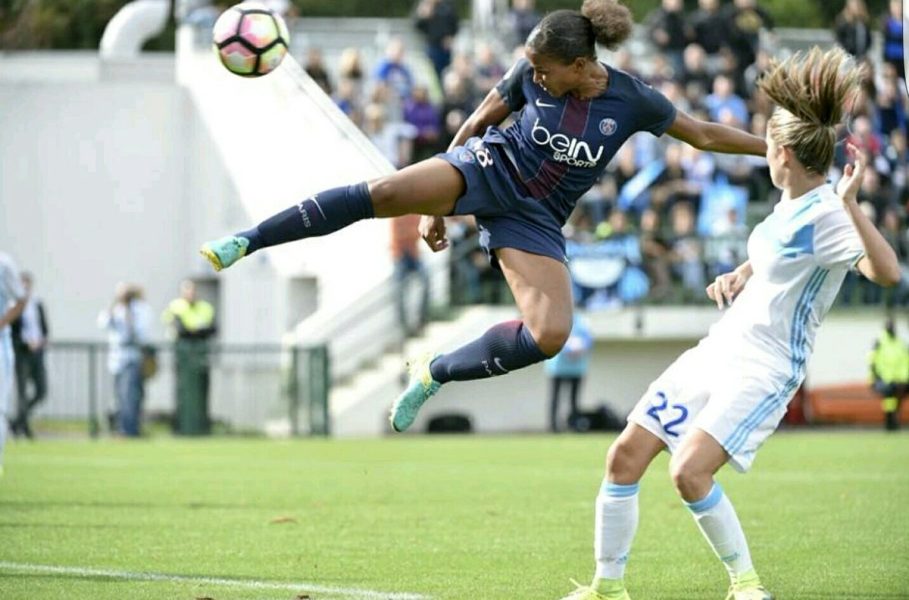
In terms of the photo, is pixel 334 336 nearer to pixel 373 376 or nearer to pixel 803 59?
pixel 373 376

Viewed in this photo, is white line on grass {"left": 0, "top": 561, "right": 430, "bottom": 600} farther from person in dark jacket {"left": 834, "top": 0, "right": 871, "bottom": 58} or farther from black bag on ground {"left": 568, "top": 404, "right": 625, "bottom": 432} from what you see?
person in dark jacket {"left": 834, "top": 0, "right": 871, "bottom": 58}

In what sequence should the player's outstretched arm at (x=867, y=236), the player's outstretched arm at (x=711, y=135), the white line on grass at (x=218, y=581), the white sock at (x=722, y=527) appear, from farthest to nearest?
the player's outstretched arm at (x=711, y=135)
the white line on grass at (x=218, y=581)
the white sock at (x=722, y=527)
the player's outstretched arm at (x=867, y=236)

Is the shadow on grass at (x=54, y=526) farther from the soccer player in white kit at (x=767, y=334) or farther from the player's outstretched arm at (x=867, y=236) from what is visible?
the player's outstretched arm at (x=867, y=236)

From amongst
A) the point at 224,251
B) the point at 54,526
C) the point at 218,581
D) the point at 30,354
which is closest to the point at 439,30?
the point at 30,354

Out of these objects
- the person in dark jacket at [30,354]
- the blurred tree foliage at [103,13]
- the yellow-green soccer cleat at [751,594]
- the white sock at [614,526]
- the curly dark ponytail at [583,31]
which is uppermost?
the blurred tree foliage at [103,13]

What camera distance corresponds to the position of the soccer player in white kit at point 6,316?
12.1 m

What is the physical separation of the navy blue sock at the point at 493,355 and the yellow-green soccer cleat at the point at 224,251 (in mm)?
1237

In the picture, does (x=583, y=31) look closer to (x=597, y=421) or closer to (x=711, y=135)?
(x=711, y=135)

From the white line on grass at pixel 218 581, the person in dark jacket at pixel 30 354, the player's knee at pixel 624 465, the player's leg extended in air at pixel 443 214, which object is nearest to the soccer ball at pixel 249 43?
the player's leg extended in air at pixel 443 214

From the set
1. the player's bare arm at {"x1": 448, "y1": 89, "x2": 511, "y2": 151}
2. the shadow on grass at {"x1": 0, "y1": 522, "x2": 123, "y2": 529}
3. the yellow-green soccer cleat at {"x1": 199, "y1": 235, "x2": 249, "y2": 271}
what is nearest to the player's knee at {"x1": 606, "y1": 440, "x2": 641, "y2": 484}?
the yellow-green soccer cleat at {"x1": 199, "y1": 235, "x2": 249, "y2": 271}

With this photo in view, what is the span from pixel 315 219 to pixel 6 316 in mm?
4986

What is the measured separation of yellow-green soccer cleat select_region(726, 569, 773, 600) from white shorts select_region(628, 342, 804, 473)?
0.45 meters

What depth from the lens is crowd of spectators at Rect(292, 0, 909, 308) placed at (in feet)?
80.8

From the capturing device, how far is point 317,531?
10.3 meters
